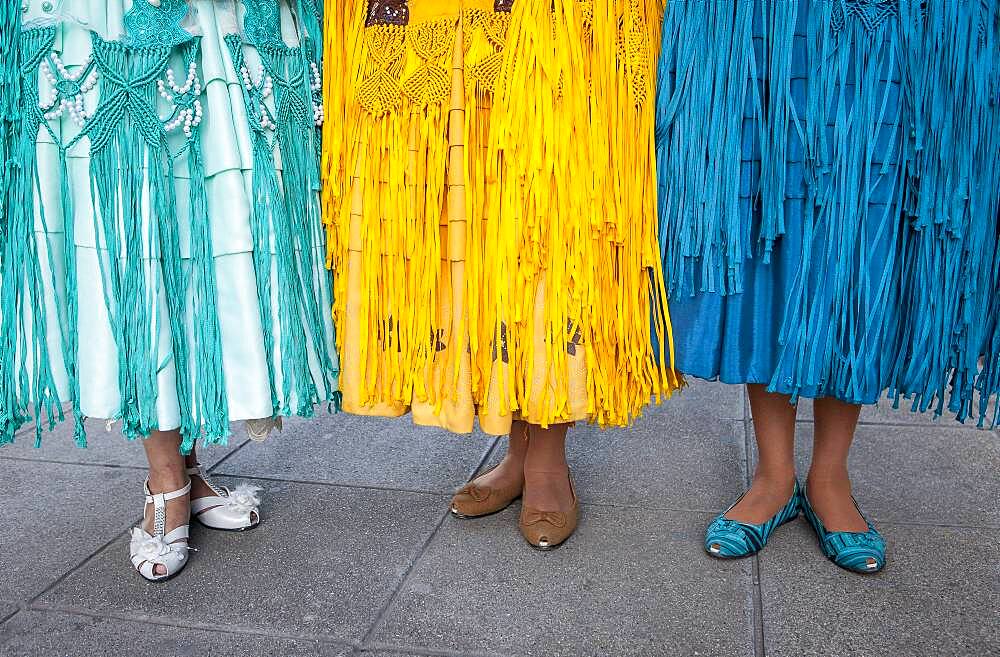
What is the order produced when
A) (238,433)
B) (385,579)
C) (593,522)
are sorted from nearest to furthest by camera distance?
(385,579) < (593,522) < (238,433)

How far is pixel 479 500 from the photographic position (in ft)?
5.95

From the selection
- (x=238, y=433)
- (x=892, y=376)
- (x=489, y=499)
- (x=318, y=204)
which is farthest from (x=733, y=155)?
(x=238, y=433)

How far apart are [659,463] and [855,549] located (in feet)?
2.04

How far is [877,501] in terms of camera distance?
1.87 metres

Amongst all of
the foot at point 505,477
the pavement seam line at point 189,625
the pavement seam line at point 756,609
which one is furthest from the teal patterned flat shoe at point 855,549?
the pavement seam line at point 189,625

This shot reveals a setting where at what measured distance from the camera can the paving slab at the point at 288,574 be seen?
4.73ft

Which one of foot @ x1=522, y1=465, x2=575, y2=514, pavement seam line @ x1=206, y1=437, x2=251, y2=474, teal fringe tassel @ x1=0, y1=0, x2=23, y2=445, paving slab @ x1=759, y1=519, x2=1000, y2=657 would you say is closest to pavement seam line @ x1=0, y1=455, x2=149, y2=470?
pavement seam line @ x1=206, y1=437, x2=251, y2=474

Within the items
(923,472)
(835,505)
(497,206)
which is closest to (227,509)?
(497,206)

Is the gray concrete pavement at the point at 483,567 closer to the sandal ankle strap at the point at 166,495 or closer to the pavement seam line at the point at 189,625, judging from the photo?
the pavement seam line at the point at 189,625

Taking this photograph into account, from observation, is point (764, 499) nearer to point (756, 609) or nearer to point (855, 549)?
point (855, 549)

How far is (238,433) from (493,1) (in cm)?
152

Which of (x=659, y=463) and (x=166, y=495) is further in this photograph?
(x=659, y=463)

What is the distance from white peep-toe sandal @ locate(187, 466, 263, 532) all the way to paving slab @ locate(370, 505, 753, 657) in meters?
0.41

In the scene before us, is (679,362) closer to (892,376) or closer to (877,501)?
(892,376)
